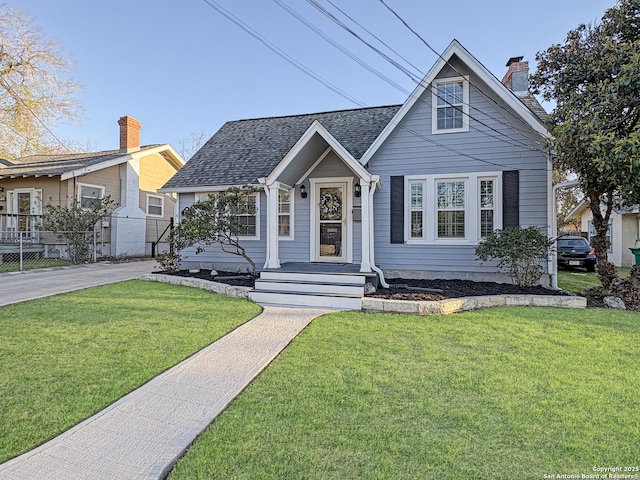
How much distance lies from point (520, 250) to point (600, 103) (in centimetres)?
309

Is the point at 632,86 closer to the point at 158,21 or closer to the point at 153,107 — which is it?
the point at 158,21

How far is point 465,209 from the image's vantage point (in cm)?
894

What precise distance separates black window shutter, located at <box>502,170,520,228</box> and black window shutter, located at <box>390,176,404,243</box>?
2.38 metres

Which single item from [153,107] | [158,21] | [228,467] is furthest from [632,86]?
[153,107]

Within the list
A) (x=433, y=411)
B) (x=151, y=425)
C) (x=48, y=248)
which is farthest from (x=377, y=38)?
(x=48, y=248)

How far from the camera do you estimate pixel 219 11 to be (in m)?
7.89

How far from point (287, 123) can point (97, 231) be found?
9.37m

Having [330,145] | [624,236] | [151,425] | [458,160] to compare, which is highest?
[330,145]

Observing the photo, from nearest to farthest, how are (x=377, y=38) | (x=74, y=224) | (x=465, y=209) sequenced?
(x=377, y=38) < (x=465, y=209) < (x=74, y=224)

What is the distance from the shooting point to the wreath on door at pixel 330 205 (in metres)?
9.91

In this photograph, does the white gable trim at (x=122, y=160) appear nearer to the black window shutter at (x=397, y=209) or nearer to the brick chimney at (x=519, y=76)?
the black window shutter at (x=397, y=209)

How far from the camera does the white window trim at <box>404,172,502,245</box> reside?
8781 millimetres

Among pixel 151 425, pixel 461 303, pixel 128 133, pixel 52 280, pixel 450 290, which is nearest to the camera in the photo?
pixel 151 425

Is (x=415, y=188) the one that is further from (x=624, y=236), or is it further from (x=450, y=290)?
(x=624, y=236)
